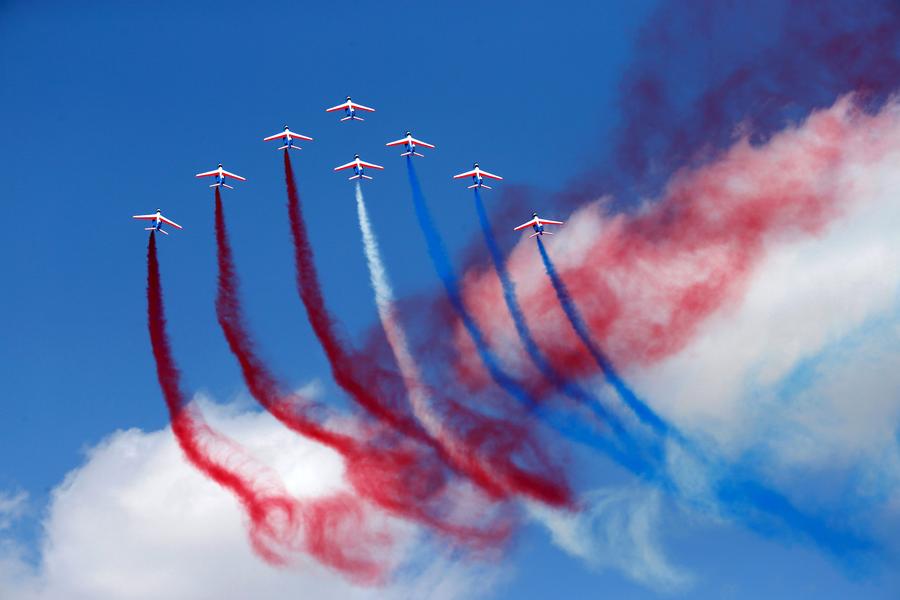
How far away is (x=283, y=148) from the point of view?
79062mm

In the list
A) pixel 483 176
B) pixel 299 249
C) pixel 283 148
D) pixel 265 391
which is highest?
pixel 483 176

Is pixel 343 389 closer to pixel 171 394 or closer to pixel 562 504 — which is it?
pixel 171 394

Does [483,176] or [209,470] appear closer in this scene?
[209,470]

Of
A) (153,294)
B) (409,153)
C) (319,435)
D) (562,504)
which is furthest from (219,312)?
(562,504)

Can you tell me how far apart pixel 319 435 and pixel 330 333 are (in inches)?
262

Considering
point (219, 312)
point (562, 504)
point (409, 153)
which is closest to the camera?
point (219, 312)

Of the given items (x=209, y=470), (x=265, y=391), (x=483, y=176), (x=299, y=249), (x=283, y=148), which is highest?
(x=483, y=176)

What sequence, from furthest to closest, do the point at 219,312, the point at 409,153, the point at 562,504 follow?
the point at 409,153 → the point at 562,504 → the point at 219,312

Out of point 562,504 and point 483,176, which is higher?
point 483,176

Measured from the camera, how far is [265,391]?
72.2m

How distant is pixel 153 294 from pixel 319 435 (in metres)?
13.7

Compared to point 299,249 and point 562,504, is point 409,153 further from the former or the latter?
point 562,504

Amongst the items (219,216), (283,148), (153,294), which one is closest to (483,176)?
(283,148)

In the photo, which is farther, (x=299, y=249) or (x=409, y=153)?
(x=409, y=153)
